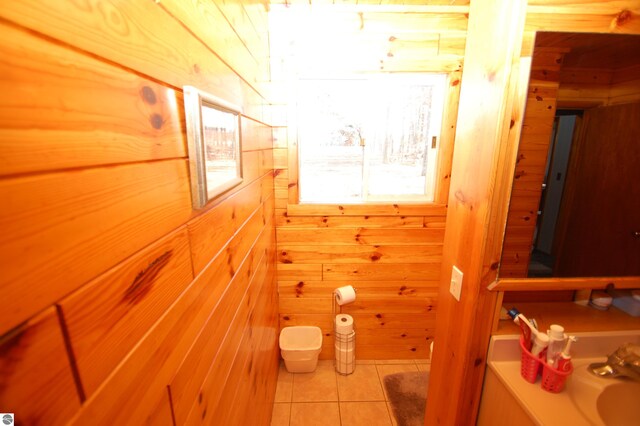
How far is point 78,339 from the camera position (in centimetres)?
33

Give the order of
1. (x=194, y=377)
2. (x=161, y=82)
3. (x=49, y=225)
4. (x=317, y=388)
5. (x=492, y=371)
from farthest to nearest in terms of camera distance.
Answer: (x=317, y=388) < (x=492, y=371) < (x=194, y=377) < (x=161, y=82) < (x=49, y=225)

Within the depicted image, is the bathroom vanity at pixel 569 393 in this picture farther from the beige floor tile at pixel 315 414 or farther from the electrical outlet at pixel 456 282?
the beige floor tile at pixel 315 414

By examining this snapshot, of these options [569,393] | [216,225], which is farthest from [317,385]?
[216,225]

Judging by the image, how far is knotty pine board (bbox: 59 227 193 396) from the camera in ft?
1.10

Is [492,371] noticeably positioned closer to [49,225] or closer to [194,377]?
[194,377]

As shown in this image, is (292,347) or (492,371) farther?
(292,347)

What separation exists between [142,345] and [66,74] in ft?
1.34

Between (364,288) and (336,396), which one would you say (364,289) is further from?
(336,396)

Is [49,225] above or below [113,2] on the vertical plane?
below

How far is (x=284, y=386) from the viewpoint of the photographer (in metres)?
2.11

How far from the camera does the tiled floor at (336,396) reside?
1.85 meters

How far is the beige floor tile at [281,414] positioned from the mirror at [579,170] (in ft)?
5.53

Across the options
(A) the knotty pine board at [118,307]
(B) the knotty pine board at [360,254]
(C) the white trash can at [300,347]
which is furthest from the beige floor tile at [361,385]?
(A) the knotty pine board at [118,307]

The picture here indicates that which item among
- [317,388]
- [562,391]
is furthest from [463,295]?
[317,388]
